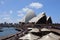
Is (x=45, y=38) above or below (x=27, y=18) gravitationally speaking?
below

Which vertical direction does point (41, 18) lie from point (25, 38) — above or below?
above

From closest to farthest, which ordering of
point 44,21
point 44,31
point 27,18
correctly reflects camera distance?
1. point 44,31
2. point 44,21
3. point 27,18

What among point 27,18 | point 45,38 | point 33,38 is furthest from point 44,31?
point 27,18

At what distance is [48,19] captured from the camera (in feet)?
234

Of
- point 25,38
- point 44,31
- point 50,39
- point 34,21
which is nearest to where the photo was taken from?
point 50,39

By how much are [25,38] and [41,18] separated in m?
47.5

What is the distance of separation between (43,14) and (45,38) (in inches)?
2047

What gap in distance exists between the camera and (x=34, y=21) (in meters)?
64.6

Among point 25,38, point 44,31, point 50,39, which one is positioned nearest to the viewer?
point 50,39

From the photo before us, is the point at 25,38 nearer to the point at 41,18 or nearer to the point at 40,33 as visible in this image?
the point at 40,33

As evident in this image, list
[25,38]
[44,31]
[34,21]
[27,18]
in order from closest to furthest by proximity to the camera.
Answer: [25,38], [44,31], [34,21], [27,18]

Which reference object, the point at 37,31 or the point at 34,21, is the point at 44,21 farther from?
the point at 37,31

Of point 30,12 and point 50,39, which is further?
point 30,12

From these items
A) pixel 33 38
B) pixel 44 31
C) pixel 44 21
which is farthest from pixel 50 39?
pixel 44 21
